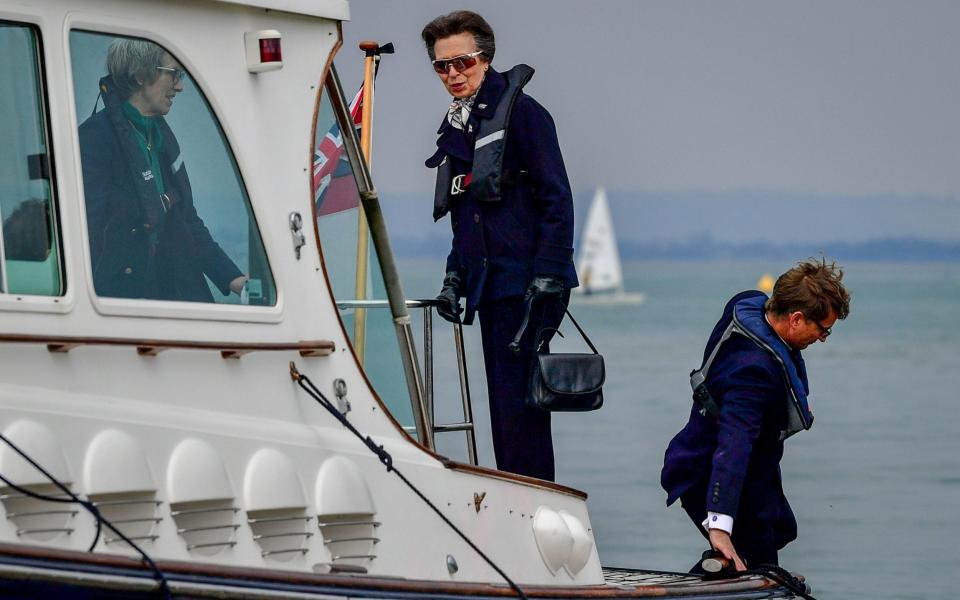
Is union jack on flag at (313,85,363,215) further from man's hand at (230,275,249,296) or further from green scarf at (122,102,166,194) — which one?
green scarf at (122,102,166,194)

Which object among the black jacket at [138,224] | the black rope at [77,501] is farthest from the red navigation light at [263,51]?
the black rope at [77,501]

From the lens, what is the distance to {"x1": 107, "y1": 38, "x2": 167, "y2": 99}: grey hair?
496 centimetres

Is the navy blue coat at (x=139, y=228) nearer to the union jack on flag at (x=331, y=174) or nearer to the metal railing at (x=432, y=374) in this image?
the union jack on flag at (x=331, y=174)

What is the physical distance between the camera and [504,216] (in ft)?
21.8

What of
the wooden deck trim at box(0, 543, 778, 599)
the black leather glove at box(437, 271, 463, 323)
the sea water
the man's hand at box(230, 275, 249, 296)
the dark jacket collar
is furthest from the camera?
the sea water

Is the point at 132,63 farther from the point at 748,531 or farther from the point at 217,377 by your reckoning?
the point at 748,531

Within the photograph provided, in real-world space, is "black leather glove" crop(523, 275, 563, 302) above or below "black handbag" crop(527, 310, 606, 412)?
above

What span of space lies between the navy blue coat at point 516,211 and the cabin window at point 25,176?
210 centimetres

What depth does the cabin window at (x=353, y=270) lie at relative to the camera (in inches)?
236

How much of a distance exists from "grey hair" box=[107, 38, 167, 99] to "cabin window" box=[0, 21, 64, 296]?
23cm

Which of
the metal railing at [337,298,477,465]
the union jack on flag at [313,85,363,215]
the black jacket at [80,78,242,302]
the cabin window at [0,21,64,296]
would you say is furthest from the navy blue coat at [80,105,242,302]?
the metal railing at [337,298,477,465]

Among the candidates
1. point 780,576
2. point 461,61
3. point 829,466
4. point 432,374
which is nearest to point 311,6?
point 461,61

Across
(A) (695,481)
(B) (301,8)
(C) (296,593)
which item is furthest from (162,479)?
(A) (695,481)

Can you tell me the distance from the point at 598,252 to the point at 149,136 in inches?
2630
